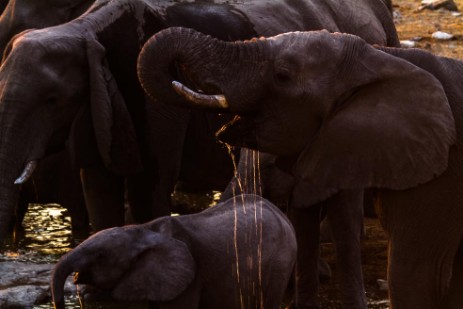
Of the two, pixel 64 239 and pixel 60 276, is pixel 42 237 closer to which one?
pixel 64 239

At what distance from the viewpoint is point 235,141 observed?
5008 mm

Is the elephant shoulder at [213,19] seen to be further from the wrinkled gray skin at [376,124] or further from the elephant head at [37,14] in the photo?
the wrinkled gray skin at [376,124]

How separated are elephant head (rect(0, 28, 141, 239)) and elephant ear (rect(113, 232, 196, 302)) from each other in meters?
0.92

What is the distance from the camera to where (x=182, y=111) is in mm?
7512

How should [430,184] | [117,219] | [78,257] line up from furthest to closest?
[117,219] < [78,257] < [430,184]

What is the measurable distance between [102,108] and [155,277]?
132 cm

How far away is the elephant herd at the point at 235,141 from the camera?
4812mm

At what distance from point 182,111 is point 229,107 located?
2643 millimetres

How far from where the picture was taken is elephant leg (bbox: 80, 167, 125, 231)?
771 centimetres

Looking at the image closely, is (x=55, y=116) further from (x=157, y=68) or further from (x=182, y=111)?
(x=157, y=68)

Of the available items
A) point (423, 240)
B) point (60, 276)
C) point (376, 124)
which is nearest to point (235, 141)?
point (376, 124)

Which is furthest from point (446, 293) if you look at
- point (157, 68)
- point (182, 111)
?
point (182, 111)

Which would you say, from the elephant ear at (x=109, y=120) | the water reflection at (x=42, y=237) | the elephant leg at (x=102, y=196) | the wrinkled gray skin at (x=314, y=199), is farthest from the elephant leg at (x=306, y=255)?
the water reflection at (x=42, y=237)

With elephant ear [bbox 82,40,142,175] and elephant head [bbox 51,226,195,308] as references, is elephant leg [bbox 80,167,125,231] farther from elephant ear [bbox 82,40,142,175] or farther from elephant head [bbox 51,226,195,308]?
elephant head [bbox 51,226,195,308]
